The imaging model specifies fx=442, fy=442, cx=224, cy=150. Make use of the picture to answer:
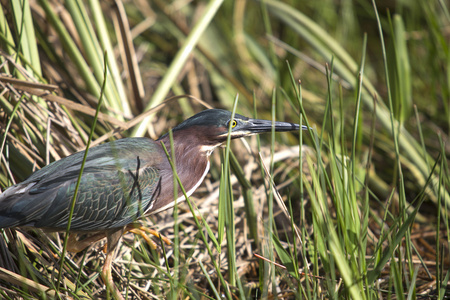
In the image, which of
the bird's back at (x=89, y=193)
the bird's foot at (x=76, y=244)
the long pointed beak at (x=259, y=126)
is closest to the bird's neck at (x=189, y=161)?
the bird's back at (x=89, y=193)

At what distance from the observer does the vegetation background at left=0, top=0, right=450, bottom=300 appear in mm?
1600

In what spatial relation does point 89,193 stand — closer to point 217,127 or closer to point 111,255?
point 111,255

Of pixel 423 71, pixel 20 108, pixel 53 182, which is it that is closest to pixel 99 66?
pixel 20 108

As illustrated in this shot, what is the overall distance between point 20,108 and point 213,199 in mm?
1180

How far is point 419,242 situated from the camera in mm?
2549

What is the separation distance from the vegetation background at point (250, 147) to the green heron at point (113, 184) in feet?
0.40

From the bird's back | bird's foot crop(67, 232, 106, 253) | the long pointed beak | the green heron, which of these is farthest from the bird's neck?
bird's foot crop(67, 232, 106, 253)

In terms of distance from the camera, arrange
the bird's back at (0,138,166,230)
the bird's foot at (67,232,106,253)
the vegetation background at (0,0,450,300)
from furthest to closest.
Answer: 1. the bird's foot at (67,232,106,253)
2. the bird's back at (0,138,166,230)
3. the vegetation background at (0,0,450,300)

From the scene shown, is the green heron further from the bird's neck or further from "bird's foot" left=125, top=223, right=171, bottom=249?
"bird's foot" left=125, top=223, right=171, bottom=249

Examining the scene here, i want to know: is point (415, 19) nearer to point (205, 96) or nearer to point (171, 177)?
point (205, 96)

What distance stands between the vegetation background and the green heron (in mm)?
123

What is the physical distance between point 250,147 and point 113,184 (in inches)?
41.0

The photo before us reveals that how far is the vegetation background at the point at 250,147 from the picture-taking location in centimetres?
160

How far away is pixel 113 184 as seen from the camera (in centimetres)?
193
